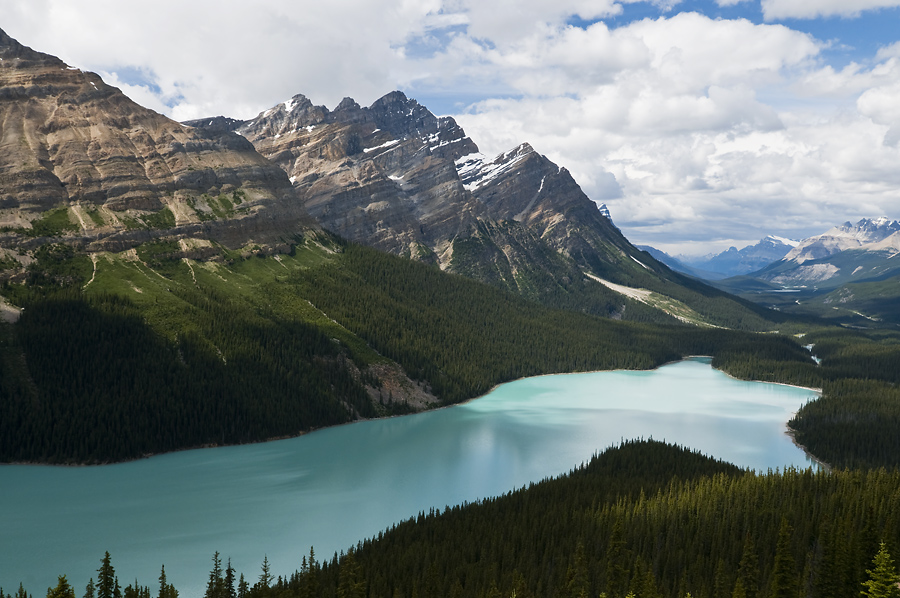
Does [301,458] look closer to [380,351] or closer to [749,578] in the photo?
[380,351]

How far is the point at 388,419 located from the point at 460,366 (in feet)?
125

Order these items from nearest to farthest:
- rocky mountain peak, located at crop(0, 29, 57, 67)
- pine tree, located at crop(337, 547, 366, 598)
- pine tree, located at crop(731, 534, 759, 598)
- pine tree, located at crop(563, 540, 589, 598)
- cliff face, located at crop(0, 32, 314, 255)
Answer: pine tree, located at crop(337, 547, 366, 598) < pine tree, located at crop(731, 534, 759, 598) < pine tree, located at crop(563, 540, 589, 598) < cliff face, located at crop(0, 32, 314, 255) < rocky mountain peak, located at crop(0, 29, 57, 67)

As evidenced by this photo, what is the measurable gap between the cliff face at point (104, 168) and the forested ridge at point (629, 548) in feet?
351

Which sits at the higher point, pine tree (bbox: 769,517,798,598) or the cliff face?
the cliff face

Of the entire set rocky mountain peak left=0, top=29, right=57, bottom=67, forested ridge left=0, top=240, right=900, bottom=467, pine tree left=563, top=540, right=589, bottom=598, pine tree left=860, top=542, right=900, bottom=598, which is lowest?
pine tree left=563, top=540, right=589, bottom=598

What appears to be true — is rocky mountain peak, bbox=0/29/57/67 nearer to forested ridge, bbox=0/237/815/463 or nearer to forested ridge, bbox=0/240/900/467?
forested ridge, bbox=0/237/815/463

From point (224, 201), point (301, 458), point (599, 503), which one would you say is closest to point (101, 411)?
point (301, 458)

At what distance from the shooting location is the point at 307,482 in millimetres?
95000

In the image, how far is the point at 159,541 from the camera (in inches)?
2832

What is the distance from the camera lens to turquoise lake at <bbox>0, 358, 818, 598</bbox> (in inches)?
2724

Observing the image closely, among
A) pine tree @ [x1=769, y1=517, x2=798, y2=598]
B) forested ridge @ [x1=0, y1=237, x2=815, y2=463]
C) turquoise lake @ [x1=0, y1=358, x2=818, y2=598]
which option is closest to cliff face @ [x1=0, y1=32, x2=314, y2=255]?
forested ridge @ [x1=0, y1=237, x2=815, y2=463]

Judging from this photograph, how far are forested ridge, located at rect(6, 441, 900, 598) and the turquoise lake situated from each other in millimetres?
4733

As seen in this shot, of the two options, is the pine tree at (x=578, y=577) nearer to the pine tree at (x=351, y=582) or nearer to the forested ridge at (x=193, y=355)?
the pine tree at (x=351, y=582)

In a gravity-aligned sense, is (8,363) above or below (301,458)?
above
